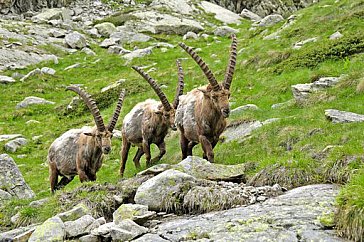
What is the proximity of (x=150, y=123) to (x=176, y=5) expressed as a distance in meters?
55.9

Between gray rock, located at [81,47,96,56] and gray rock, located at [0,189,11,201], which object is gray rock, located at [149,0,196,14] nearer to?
gray rock, located at [81,47,96,56]

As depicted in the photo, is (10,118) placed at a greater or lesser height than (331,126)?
lesser

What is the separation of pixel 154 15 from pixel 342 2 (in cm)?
3659

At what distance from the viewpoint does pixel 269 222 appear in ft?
24.9

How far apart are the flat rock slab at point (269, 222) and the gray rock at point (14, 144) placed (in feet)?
58.2

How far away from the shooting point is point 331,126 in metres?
A: 13.0

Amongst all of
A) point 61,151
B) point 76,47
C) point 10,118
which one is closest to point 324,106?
point 61,151

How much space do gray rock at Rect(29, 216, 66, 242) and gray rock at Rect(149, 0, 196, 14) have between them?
61.7 metres

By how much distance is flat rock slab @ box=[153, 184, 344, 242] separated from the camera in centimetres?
713

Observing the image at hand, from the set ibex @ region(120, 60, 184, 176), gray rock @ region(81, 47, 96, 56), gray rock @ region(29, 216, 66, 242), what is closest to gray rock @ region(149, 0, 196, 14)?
gray rock @ region(81, 47, 96, 56)

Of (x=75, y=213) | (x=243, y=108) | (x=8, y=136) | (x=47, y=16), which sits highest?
(x=47, y=16)

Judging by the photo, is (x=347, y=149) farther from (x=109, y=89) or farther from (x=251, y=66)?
(x=109, y=89)

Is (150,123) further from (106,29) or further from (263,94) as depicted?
(106,29)

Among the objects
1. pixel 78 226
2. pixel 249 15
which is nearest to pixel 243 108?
pixel 78 226
